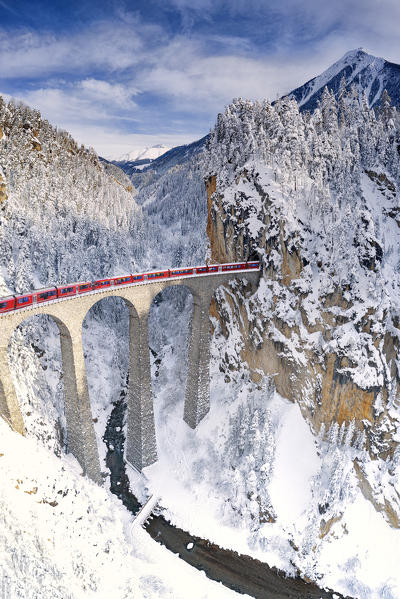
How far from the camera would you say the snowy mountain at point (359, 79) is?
97375 mm

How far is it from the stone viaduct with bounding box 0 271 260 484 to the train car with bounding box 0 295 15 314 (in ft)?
1.59

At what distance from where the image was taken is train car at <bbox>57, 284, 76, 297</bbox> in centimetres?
2834

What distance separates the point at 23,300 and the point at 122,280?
919 cm

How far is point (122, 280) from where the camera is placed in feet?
107

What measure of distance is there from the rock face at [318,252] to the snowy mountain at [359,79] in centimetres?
5995

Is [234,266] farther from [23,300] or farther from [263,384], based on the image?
[23,300]

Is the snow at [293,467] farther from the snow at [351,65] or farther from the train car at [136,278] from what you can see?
the snow at [351,65]

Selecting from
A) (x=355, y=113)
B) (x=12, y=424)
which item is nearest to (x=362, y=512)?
(x=12, y=424)

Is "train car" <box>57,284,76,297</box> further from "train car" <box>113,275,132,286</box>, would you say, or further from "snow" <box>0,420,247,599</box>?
"snow" <box>0,420,247,599</box>

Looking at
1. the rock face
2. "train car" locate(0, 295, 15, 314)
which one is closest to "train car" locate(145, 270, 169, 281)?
the rock face

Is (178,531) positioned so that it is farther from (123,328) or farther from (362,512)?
(123,328)

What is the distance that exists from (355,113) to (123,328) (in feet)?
167

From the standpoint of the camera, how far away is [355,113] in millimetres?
51844

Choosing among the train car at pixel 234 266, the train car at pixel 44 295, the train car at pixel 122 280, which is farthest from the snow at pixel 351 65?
the train car at pixel 44 295
